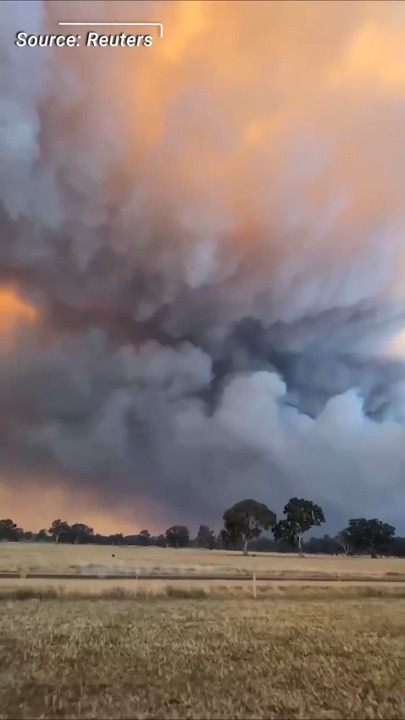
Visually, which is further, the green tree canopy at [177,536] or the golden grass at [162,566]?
the green tree canopy at [177,536]

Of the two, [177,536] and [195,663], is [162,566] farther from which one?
[177,536]

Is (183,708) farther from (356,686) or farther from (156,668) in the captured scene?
(356,686)

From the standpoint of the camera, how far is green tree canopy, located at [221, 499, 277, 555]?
4616 inches

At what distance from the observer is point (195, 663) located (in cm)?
1319

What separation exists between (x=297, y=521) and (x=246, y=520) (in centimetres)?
1322

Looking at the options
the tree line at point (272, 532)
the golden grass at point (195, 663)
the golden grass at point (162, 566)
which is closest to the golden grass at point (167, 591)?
the golden grass at point (195, 663)

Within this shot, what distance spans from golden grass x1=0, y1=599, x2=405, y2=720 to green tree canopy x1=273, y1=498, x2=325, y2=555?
10666cm

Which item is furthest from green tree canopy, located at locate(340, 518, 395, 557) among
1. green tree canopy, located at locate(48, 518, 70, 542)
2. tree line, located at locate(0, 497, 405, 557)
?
green tree canopy, located at locate(48, 518, 70, 542)

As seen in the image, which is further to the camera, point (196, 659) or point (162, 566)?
point (162, 566)

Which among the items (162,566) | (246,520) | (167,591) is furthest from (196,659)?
(246,520)

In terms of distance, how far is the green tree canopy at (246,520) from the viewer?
117250 mm

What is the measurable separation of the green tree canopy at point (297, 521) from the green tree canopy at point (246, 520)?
24.2ft

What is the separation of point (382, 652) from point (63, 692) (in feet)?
29.0

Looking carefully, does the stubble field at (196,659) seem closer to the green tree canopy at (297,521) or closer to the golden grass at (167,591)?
the golden grass at (167,591)
